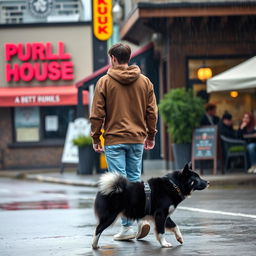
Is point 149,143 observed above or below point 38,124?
above

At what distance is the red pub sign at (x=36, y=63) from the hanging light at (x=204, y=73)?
39.5 ft

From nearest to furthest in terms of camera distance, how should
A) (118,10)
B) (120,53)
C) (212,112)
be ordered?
(120,53) → (212,112) → (118,10)

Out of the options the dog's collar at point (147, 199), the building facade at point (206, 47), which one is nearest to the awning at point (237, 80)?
the building facade at point (206, 47)

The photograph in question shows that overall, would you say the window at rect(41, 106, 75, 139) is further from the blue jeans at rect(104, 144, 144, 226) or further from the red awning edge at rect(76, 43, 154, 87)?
the blue jeans at rect(104, 144, 144, 226)

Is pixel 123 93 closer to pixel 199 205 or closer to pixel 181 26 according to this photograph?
pixel 199 205

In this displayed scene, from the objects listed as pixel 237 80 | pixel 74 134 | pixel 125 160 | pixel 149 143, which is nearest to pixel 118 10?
pixel 74 134

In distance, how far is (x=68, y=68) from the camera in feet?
108

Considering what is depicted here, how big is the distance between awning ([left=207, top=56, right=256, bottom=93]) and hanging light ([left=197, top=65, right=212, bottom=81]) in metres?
3.94

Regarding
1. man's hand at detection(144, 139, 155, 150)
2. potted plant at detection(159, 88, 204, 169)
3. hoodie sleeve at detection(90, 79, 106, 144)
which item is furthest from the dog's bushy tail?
potted plant at detection(159, 88, 204, 169)

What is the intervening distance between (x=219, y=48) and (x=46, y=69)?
506 inches

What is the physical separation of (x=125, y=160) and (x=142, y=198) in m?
0.77

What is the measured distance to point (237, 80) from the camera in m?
16.7

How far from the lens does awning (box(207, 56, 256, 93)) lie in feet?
54.1

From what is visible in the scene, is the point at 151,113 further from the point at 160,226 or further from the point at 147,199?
the point at 160,226
